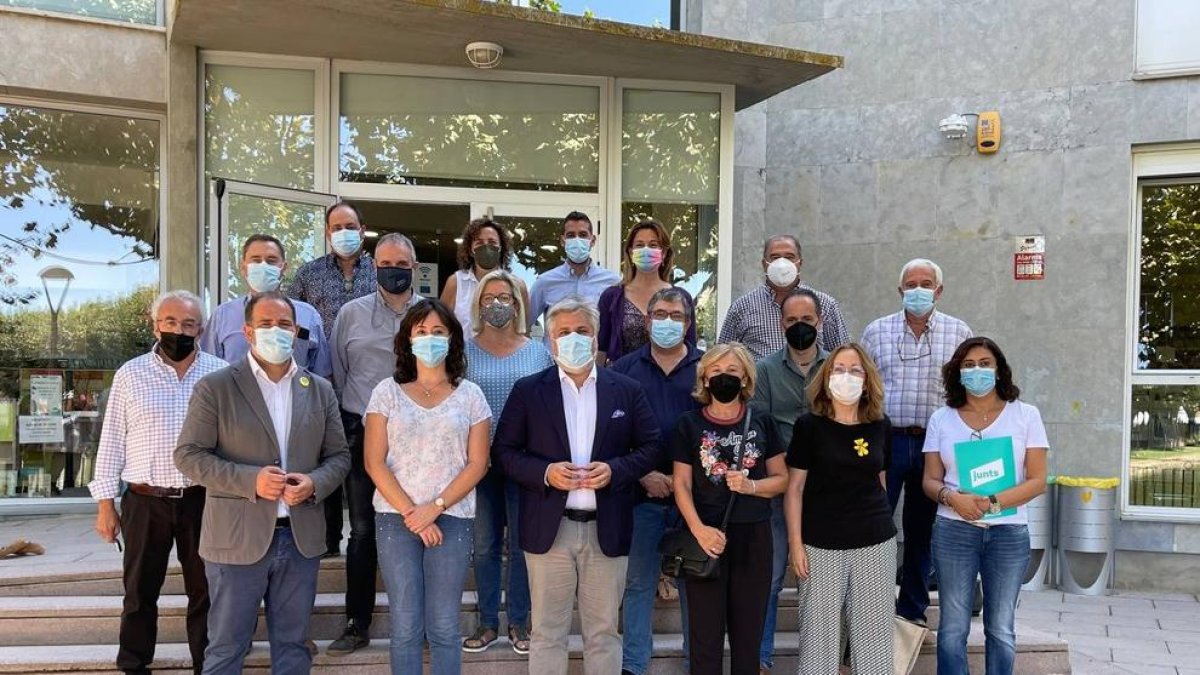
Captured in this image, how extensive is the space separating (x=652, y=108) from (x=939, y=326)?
3687 millimetres

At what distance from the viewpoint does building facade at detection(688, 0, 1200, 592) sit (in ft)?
23.3

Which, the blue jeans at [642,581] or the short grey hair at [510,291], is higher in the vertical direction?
the short grey hair at [510,291]

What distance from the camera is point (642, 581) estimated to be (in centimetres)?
386

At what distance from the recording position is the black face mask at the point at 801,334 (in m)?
4.09

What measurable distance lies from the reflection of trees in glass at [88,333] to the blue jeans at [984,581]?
6527 mm

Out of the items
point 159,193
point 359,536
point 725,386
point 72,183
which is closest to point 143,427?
point 359,536

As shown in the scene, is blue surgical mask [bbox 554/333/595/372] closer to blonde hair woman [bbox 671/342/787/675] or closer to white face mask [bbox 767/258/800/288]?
blonde hair woman [bbox 671/342/787/675]

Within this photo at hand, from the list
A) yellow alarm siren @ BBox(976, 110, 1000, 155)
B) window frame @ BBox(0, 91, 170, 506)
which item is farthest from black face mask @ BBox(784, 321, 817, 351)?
window frame @ BBox(0, 91, 170, 506)

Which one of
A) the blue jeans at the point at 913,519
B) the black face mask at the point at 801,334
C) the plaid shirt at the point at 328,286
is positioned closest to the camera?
the black face mask at the point at 801,334

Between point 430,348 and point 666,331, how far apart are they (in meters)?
1.12

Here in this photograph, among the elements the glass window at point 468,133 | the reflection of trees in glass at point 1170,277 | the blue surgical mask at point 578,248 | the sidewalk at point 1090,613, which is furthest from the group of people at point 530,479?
the reflection of trees in glass at point 1170,277

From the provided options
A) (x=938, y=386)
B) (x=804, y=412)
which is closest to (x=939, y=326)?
(x=938, y=386)

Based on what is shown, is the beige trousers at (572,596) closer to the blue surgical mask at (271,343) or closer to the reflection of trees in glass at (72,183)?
the blue surgical mask at (271,343)

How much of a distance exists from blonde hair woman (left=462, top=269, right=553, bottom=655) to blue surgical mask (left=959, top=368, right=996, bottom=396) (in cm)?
202
